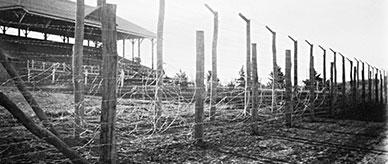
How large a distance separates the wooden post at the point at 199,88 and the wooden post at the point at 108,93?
8.27 ft

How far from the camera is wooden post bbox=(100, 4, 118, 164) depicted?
Answer: 11.8 feet

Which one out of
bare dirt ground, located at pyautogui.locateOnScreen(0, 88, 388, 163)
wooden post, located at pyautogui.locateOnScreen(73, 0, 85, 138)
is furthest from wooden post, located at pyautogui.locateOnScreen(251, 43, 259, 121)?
wooden post, located at pyautogui.locateOnScreen(73, 0, 85, 138)

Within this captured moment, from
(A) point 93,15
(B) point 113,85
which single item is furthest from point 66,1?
(B) point 113,85

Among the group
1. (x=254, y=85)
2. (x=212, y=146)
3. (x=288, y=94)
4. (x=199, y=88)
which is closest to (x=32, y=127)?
(x=199, y=88)

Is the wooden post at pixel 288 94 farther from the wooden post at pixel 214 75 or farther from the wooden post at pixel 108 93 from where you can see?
the wooden post at pixel 108 93

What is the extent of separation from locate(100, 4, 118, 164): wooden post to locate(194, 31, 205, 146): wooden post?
252 centimetres

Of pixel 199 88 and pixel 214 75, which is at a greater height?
pixel 214 75

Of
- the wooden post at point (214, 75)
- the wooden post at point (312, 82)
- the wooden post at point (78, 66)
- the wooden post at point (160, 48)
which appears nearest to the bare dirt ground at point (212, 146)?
the wooden post at point (78, 66)

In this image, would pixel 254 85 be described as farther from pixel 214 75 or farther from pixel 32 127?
pixel 32 127

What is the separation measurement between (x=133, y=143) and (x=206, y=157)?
4.89 ft

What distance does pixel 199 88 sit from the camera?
595 cm

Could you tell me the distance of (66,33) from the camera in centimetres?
2341

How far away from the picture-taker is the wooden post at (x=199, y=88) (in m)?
5.96

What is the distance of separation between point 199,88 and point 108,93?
259 centimetres
